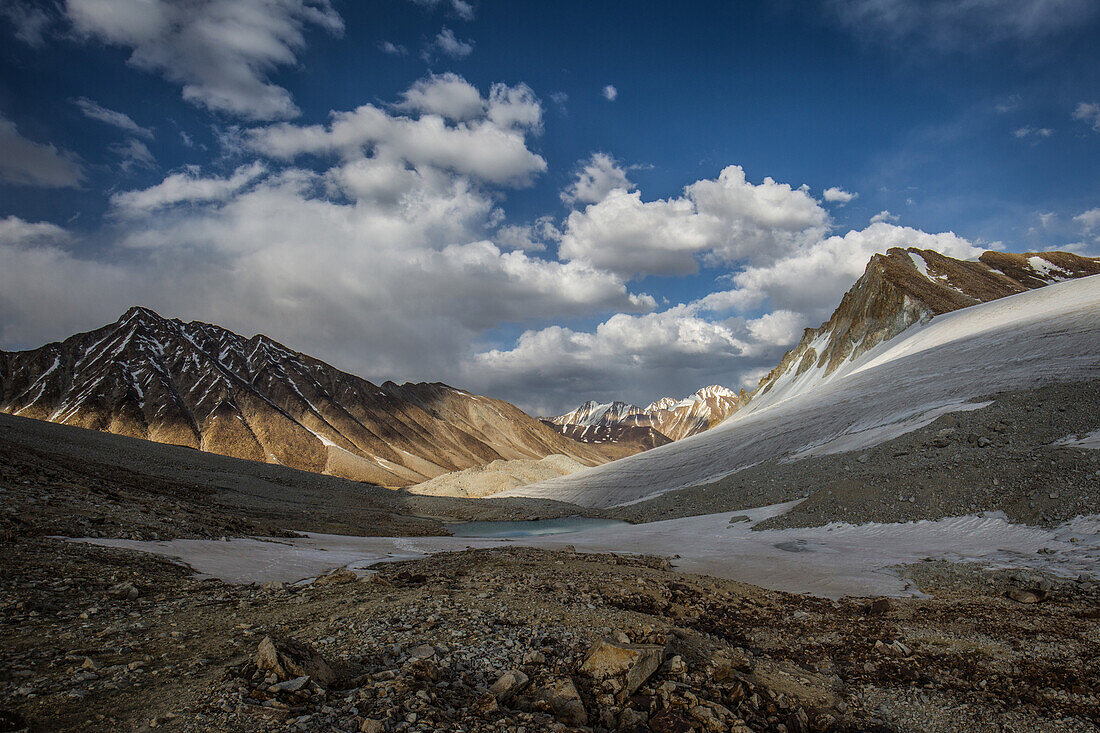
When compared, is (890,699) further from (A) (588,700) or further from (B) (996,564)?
(B) (996,564)

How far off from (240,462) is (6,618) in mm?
55528

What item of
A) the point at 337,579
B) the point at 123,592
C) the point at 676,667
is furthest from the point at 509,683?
the point at 123,592

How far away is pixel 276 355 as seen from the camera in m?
176

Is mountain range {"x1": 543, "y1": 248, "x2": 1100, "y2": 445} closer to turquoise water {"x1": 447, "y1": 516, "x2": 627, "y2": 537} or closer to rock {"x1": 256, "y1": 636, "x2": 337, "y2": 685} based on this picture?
turquoise water {"x1": 447, "y1": 516, "x2": 627, "y2": 537}

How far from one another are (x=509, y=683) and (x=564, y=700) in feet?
1.83

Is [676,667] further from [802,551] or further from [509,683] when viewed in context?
[802,551]

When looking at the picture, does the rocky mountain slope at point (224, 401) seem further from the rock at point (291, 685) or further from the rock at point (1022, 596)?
the rock at point (291, 685)

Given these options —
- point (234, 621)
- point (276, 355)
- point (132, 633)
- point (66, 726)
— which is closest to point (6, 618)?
point (132, 633)

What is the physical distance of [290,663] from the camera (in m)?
4.79

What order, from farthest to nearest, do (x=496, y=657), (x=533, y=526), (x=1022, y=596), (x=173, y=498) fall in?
(x=533, y=526) → (x=173, y=498) → (x=1022, y=596) → (x=496, y=657)

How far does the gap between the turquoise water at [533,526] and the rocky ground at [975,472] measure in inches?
508

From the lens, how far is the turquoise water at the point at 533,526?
124 ft

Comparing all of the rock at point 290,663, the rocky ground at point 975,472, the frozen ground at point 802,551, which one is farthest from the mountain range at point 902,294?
the rock at point 290,663

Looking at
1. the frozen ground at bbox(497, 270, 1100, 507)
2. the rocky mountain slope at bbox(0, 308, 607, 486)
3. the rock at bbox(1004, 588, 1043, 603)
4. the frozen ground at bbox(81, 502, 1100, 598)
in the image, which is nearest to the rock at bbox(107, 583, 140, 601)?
the frozen ground at bbox(81, 502, 1100, 598)
